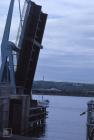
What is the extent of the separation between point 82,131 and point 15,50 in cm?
1501

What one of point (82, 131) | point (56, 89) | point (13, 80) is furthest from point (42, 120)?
point (56, 89)

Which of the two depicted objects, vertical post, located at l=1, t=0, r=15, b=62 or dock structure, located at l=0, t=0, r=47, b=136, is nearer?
dock structure, located at l=0, t=0, r=47, b=136

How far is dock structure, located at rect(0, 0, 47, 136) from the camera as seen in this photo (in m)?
48.9

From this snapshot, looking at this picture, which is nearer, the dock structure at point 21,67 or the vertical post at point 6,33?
the dock structure at point 21,67

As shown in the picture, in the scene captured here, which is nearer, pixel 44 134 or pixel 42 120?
pixel 44 134

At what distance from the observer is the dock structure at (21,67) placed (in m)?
48.9

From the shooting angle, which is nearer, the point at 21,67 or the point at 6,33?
the point at 21,67

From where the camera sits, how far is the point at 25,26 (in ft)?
171

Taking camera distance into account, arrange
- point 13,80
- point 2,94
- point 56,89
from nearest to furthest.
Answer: point 2,94 < point 13,80 < point 56,89

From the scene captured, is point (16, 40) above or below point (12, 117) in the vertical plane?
above

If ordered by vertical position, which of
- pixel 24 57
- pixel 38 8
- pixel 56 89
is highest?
pixel 38 8

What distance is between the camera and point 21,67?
54.3m

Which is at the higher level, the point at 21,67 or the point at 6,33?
the point at 6,33

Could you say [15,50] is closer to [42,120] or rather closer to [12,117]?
[12,117]
